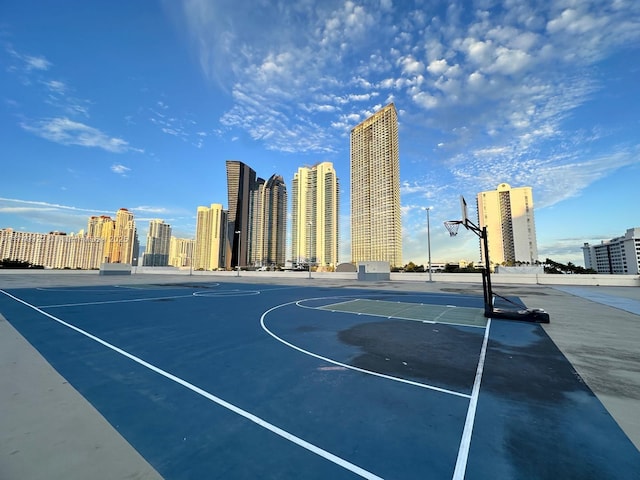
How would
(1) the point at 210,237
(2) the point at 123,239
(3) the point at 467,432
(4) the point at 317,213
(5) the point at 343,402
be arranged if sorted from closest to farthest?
(3) the point at 467,432 → (5) the point at 343,402 → (2) the point at 123,239 → (1) the point at 210,237 → (4) the point at 317,213

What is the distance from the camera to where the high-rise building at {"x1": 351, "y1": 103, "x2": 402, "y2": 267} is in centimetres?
9275

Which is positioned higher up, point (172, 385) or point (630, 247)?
point (630, 247)

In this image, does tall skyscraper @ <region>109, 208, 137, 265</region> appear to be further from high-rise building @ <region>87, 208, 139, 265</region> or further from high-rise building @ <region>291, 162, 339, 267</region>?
high-rise building @ <region>291, 162, 339, 267</region>

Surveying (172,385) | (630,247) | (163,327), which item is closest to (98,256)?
(163,327)

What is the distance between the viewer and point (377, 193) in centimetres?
9519

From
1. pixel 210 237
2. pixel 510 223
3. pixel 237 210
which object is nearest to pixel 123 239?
pixel 210 237

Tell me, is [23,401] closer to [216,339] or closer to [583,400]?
[216,339]

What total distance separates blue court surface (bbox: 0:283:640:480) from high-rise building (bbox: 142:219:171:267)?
317 feet

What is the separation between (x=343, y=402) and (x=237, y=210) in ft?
366

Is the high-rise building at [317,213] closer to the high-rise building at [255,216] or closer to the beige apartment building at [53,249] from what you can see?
the high-rise building at [255,216]

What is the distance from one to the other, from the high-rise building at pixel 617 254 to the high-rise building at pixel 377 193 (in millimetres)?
75544

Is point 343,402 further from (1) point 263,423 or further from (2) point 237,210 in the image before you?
(2) point 237,210

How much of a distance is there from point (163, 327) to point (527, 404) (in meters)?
9.56

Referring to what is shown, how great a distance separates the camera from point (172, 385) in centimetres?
456
